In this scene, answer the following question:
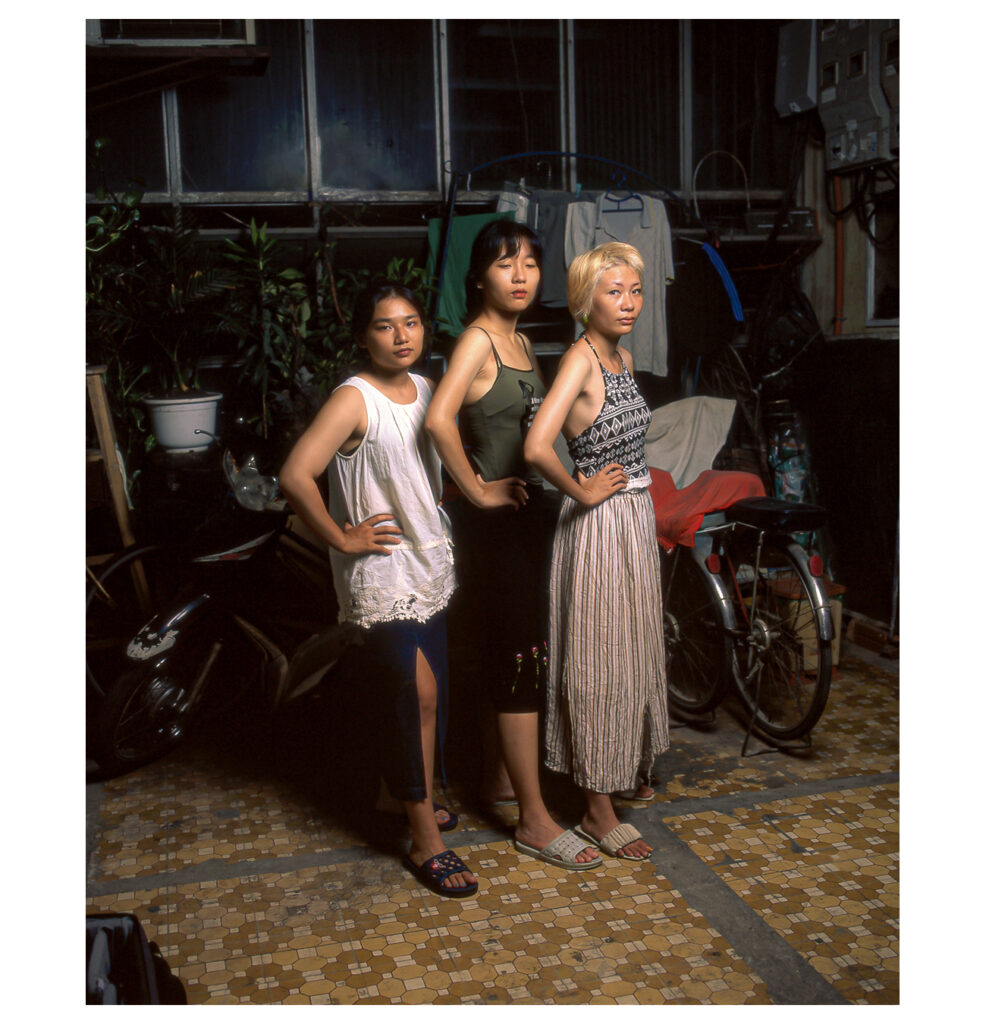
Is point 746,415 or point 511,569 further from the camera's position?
point 746,415

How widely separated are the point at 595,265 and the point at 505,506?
0.71 m

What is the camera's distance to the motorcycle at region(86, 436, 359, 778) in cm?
346

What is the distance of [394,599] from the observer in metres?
2.65

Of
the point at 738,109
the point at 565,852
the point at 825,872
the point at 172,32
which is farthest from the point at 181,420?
the point at 738,109

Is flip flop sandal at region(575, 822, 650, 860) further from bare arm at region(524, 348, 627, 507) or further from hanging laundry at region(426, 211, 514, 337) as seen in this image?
hanging laundry at region(426, 211, 514, 337)

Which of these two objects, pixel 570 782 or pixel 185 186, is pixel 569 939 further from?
pixel 185 186

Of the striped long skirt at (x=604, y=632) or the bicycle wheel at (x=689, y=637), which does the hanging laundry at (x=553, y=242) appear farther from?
the striped long skirt at (x=604, y=632)

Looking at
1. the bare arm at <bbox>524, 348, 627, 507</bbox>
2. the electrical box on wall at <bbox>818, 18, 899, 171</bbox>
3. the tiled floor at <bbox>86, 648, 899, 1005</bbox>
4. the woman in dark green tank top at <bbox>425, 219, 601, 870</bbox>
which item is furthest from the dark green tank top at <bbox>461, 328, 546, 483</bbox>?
the electrical box on wall at <bbox>818, 18, 899, 171</bbox>

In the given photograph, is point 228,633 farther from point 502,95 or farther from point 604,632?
point 502,95

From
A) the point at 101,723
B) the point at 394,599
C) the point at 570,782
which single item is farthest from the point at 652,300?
the point at 101,723

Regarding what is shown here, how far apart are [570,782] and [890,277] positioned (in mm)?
3241

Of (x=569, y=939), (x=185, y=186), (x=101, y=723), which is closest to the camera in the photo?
Result: (x=569, y=939)

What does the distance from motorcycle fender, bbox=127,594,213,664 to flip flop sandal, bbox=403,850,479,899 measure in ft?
4.00

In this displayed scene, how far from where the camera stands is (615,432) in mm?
2805
